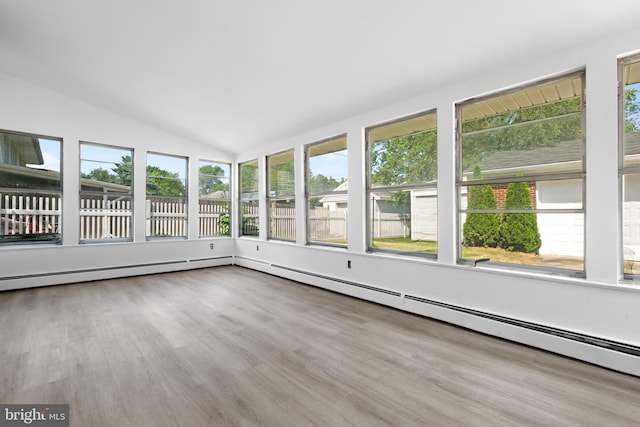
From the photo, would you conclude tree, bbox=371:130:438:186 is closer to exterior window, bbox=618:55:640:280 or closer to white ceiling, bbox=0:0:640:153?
white ceiling, bbox=0:0:640:153

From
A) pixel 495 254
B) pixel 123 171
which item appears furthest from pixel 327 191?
pixel 123 171

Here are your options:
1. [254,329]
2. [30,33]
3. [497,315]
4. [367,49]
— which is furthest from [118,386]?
[30,33]

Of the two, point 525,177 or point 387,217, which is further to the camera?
point 387,217

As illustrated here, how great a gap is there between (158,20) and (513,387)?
13.8 feet

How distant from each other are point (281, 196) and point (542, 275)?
13.9 feet

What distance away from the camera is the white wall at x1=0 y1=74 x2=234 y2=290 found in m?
4.62

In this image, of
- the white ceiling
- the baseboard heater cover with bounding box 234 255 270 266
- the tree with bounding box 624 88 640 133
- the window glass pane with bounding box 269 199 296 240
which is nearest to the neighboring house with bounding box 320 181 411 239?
the white ceiling

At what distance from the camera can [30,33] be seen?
3.41 m

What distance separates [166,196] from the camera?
6121mm

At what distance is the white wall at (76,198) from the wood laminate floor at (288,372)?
1.35m

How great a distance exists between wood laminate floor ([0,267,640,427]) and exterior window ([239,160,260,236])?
9.98ft

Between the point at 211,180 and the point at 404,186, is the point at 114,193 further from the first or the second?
the point at 404,186

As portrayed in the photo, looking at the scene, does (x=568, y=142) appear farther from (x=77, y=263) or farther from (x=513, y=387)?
(x=77, y=263)

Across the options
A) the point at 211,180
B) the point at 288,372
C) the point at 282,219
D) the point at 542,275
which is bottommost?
the point at 288,372
